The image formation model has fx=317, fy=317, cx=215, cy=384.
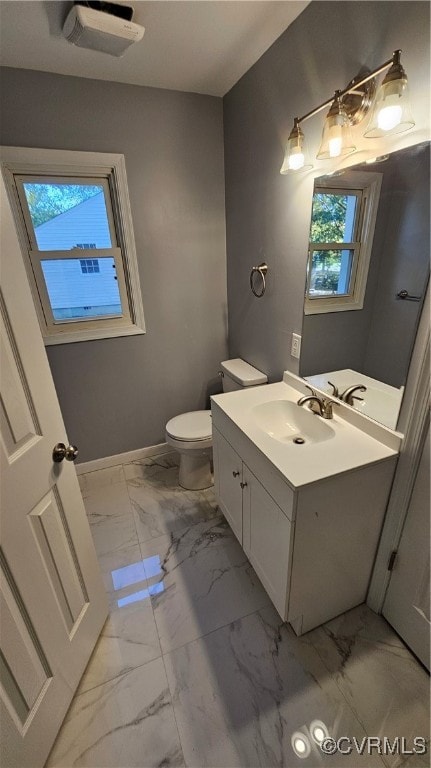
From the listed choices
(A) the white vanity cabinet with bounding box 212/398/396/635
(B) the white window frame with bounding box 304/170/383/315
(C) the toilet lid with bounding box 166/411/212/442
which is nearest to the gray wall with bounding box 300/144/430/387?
(B) the white window frame with bounding box 304/170/383/315

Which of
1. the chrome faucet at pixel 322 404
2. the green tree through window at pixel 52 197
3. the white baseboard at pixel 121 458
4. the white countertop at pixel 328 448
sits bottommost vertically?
the white baseboard at pixel 121 458

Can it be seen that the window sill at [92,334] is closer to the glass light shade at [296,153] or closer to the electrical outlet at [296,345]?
the electrical outlet at [296,345]

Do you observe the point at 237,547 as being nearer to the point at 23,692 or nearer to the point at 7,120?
the point at 23,692

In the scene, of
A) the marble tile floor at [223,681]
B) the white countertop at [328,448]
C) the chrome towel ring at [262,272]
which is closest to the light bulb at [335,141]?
the chrome towel ring at [262,272]

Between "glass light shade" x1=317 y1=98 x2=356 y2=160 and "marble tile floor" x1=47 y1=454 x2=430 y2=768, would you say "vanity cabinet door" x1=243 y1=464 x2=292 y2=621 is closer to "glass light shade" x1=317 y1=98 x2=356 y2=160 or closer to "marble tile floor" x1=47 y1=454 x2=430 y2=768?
"marble tile floor" x1=47 y1=454 x2=430 y2=768

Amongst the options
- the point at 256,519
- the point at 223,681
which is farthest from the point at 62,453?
the point at 223,681

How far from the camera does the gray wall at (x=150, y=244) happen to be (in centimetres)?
168

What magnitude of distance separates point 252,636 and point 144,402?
62.3 inches

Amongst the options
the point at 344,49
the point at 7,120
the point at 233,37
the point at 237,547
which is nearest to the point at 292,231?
the point at 344,49

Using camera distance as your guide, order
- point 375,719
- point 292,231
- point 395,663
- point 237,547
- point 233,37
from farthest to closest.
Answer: point 237,547 < point 292,231 < point 233,37 < point 395,663 < point 375,719

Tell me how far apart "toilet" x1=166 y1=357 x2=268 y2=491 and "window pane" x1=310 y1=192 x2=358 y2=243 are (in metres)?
0.86

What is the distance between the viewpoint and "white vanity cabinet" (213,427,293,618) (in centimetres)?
115

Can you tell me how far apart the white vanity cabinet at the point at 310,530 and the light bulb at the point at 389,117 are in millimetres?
1044

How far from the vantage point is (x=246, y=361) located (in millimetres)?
2225
